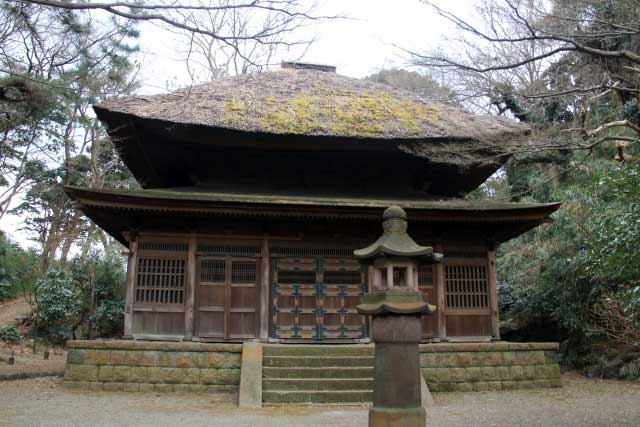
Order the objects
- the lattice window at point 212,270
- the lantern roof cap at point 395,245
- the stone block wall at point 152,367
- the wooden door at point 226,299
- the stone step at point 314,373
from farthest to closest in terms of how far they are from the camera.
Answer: the lattice window at point 212,270 → the wooden door at point 226,299 → the stone block wall at point 152,367 → the stone step at point 314,373 → the lantern roof cap at point 395,245

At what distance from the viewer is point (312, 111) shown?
40.5 ft

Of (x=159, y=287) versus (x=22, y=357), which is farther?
(x=22, y=357)

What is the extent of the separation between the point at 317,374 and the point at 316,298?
90.4 inches

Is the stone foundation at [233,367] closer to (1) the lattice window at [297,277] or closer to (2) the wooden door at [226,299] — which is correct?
(2) the wooden door at [226,299]

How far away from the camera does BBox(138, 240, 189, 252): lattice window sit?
35.9 ft

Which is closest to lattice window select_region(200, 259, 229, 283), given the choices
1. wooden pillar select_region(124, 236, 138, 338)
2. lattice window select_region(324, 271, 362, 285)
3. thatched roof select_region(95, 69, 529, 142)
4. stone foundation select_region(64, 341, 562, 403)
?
wooden pillar select_region(124, 236, 138, 338)

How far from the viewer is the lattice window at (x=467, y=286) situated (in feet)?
38.3

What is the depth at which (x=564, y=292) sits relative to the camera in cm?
1359

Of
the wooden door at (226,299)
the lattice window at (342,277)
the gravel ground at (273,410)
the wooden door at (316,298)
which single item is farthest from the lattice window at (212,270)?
the gravel ground at (273,410)

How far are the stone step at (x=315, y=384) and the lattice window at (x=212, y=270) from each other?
2893mm

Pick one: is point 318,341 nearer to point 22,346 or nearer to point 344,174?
point 344,174

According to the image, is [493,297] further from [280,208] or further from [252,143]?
[252,143]

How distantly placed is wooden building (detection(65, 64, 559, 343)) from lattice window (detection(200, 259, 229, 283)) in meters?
0.02

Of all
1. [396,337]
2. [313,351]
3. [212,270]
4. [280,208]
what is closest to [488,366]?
[313,351]
